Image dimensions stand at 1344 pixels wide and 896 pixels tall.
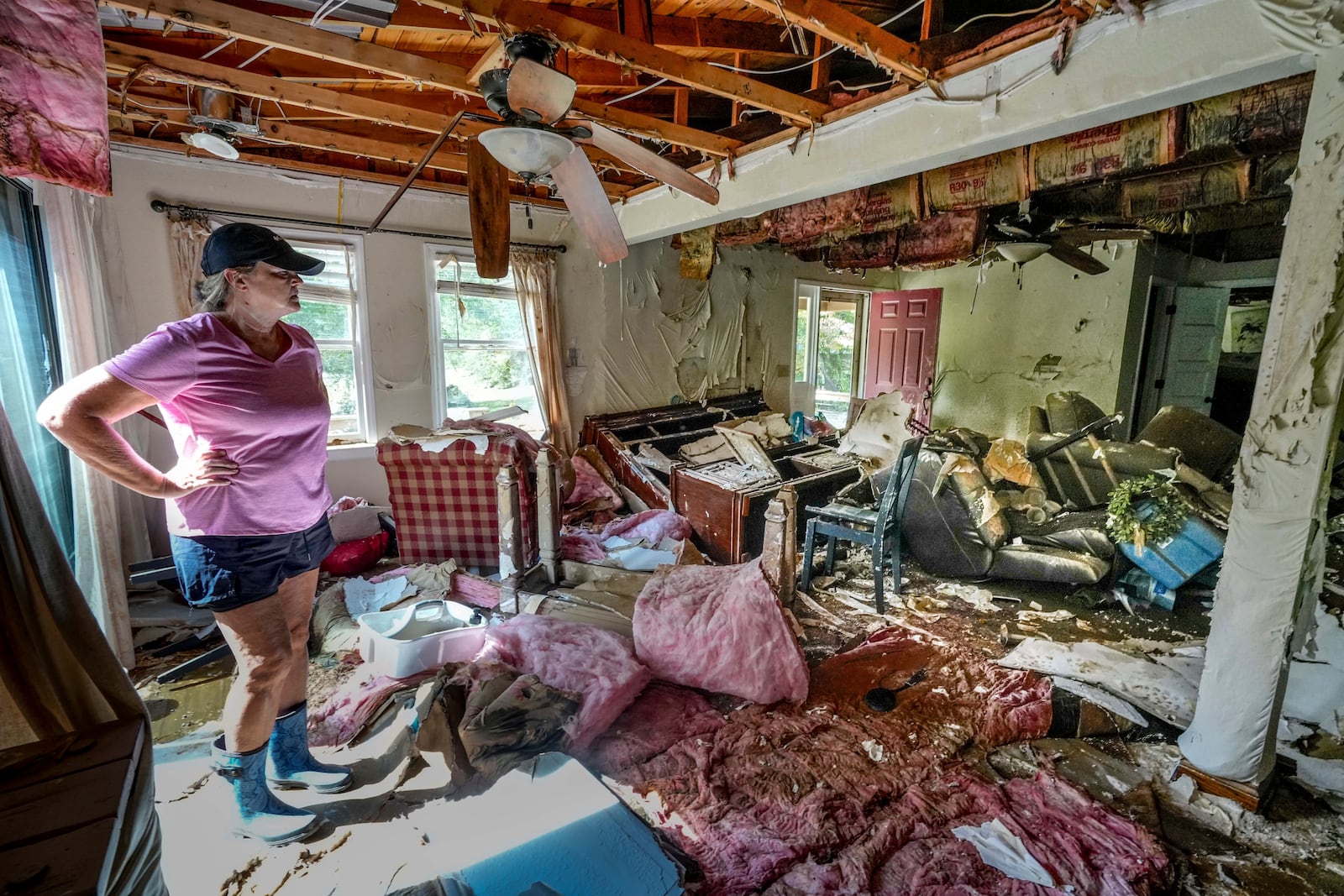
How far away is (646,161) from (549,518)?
6.56 ft

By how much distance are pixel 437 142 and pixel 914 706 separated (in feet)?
9.54

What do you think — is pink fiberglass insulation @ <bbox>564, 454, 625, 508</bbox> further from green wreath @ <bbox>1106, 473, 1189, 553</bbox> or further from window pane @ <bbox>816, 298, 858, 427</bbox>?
window pane @ <bbox>816, 298, 858, 427</bbox>

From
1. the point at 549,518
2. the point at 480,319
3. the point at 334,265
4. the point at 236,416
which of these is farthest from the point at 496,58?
the point at 480,319

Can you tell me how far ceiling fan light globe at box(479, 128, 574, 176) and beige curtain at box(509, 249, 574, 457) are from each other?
10.7 feet

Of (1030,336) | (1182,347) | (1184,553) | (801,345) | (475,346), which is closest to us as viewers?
(1184,553)

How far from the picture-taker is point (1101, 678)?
8.55 feet

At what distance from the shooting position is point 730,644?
8.18 ft

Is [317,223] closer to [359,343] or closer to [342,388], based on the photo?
[359,343]

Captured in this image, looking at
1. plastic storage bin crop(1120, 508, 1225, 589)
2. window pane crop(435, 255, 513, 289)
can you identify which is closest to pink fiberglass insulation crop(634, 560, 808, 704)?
plastic storage bin crop(1120, 508, 1225, 589)

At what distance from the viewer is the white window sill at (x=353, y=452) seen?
439 centimetres

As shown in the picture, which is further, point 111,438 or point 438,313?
point 438,313

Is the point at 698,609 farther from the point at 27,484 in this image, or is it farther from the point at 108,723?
the point at 27,484

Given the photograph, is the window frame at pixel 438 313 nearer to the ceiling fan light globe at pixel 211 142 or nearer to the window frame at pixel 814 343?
the ceiling fan light globe at pixel 211 142

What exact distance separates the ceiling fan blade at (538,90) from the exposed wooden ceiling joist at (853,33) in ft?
2.49
